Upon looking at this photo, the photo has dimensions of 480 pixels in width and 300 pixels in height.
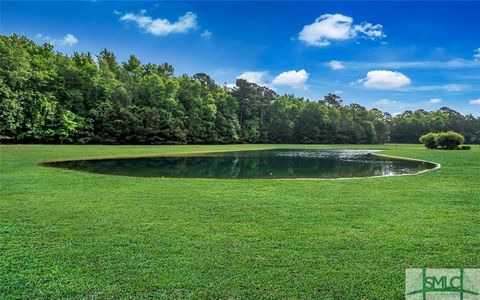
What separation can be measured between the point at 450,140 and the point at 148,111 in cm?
3096

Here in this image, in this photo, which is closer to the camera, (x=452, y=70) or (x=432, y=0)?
(x=432, y=0)

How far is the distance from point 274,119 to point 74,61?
29.6 m

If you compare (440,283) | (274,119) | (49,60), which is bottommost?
(440,283)

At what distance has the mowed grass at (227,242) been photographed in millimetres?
3041

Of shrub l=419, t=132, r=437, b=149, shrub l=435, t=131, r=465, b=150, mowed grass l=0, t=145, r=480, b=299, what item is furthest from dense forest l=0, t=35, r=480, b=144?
mowed grass l=0, t=145, r=480, b=299

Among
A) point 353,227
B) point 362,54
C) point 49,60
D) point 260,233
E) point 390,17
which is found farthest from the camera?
point 49,60

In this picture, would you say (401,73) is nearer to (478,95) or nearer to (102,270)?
Result: (478,95)

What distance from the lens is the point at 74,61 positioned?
135ft

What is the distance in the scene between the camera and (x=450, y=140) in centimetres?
3077

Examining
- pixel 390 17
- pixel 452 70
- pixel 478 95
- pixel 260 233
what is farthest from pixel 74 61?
pixel 478 95

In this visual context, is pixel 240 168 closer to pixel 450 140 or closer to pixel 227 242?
pixel 227 242

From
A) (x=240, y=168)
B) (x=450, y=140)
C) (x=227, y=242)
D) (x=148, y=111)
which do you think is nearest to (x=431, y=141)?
(x=450, y=140)

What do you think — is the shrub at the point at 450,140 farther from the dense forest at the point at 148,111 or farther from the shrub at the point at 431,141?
the dense forest at the point at 148,111

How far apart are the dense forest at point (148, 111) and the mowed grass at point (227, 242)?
94.1 ft
